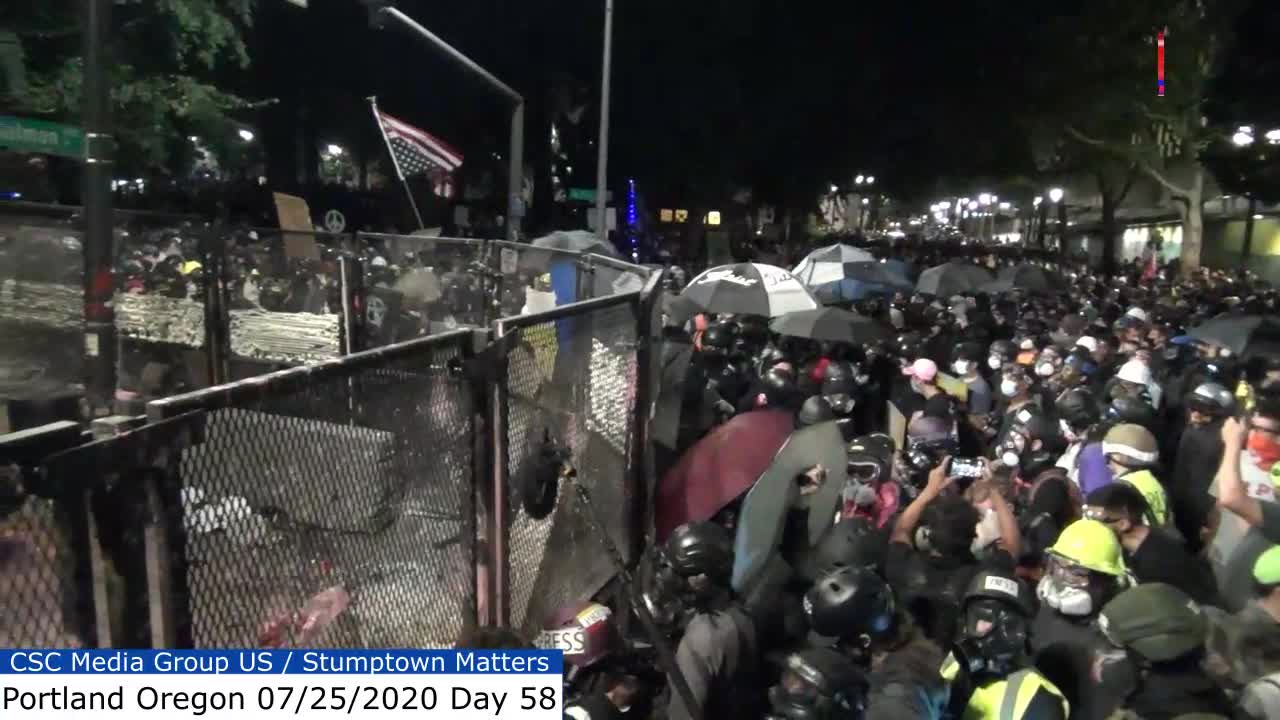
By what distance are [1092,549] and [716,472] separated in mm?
2701

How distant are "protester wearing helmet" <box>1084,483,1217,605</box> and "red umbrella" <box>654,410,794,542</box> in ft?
7.08

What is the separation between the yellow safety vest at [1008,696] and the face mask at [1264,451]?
2988mm

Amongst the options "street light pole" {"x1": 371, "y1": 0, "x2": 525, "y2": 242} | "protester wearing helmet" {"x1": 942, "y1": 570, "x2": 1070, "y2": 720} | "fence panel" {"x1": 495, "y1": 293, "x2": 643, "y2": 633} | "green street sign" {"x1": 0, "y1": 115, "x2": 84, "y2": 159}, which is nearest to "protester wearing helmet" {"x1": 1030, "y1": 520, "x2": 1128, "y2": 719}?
"protester wearing helmet" {"x1": 942, "y1": 570, "x2": 1070, "y2": 720}

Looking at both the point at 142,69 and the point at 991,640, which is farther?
the point at 142,69

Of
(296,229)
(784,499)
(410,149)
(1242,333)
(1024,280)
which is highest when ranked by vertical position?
(410,149)

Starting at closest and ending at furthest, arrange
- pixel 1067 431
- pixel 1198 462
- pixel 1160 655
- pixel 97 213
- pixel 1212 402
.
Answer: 1. pixel 1160 655
2. pixel 1198 462
3. pixel 1212 402
4. pixel 97 213
5. pixel 1067 431

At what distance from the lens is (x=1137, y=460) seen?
5.56 m

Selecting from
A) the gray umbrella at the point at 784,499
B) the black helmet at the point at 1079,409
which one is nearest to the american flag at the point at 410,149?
the black helmet at the point at 1079,409

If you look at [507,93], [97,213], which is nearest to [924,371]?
[97,213]

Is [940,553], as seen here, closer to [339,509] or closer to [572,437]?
[572,437]

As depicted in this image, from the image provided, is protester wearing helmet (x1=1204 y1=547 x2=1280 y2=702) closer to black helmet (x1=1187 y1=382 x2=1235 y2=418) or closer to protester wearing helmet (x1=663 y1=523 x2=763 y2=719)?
protester wearing helmet (x1=663 y1=523 x2=763 y2=719)

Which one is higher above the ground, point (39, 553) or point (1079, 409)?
point (39, 553)

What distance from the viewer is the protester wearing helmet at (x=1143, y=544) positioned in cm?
451

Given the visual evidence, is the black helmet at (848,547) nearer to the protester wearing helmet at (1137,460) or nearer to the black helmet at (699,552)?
the black helmet at (699,552)
